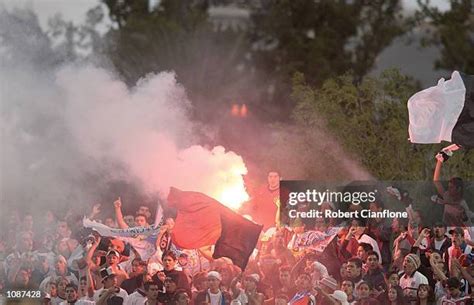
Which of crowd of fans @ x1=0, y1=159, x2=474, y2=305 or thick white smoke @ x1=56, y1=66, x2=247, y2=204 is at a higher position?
thick white smoke @ x1=56, y1=66, x2=247, y2=204

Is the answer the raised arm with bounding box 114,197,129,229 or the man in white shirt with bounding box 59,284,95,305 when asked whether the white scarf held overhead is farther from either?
the man in white shirt with bounding box 59,284,95,305

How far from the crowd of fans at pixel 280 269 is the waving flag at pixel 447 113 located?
572 mm

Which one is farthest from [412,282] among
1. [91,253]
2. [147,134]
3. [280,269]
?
[147,134]

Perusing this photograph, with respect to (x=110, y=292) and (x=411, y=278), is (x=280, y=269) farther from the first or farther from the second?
(x=110, y=292)

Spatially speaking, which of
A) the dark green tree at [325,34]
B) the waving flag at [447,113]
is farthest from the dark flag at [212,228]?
the dark green tree at [325,34]

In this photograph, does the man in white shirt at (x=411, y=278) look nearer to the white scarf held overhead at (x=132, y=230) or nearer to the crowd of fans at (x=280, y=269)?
the crowd of fans at (x=280, y=269)

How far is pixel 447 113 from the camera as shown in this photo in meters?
10.7

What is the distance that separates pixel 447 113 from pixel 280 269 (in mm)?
2350

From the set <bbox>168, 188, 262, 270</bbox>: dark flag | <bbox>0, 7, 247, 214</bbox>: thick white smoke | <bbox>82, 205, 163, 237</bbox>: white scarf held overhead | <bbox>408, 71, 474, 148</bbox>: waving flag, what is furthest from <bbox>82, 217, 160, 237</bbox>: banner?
<bbox>408, 71, 474, 148</bbox>: waving flag

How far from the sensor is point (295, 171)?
12859 millimetres

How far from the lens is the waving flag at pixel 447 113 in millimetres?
10625

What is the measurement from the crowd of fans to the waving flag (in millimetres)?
572

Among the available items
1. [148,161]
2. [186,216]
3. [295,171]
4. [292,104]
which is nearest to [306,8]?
[292,104]

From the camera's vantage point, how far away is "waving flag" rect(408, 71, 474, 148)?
34.9 feet
